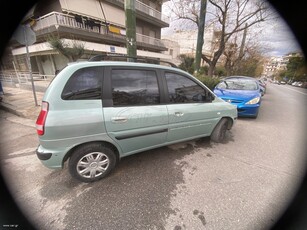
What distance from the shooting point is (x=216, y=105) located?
10.1 feet

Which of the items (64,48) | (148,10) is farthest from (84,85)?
(148,10)

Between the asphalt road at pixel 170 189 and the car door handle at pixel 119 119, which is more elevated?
the car door handle at pixel 119 119

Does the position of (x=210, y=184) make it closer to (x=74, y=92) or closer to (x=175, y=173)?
(x=175, y=173)

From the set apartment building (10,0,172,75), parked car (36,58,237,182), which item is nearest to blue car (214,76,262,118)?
parked car (36,58,237,182)

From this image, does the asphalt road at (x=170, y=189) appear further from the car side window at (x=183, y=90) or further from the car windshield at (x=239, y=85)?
the car windshield at (x=239, y=85)

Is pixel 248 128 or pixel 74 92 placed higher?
pixel 74 92

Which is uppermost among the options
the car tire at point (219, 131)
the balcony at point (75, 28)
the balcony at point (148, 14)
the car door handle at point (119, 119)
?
the balcony at point (148, 14)

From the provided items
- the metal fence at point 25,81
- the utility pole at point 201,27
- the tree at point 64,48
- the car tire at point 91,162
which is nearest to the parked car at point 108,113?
the car tire at point 91,162

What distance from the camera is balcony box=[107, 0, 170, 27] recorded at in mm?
15123

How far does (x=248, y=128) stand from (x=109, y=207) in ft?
15.0

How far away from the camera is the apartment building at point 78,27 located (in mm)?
11094

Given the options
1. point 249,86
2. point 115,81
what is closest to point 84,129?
point 115,81

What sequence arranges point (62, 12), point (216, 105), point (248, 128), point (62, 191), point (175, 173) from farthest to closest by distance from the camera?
point (62, 12), point (248, 128), point (216, 105), point (175, 173), point (62, 191)

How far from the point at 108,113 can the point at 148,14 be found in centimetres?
2003
